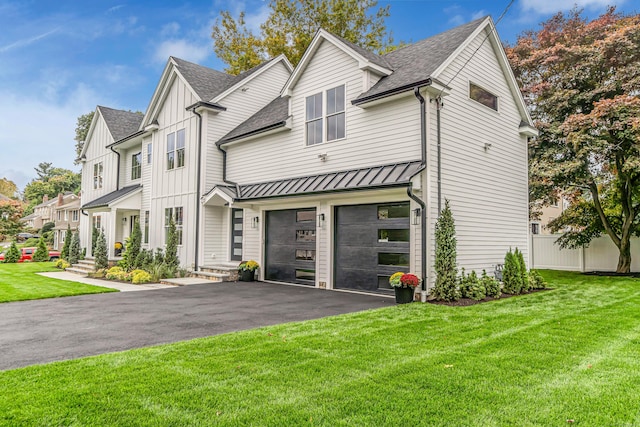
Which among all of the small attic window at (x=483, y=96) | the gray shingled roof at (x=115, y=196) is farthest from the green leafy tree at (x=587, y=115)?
the gray shingled roof at (x=115, y=196)

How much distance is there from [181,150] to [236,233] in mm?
4085

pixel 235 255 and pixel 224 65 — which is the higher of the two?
pixel 224 65

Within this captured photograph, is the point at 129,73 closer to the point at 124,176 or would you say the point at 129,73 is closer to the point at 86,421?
the point at 124,176

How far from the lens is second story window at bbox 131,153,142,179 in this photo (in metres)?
20.1

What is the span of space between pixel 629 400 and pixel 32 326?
8025mm

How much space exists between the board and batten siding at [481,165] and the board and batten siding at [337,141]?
76 centimetres

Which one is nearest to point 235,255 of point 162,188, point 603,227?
point 162,188

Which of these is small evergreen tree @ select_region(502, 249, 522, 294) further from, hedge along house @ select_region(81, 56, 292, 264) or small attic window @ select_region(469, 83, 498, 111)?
hedge along house @ select_region(81, 56, 292, 264)

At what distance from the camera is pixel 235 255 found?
49.0 feet

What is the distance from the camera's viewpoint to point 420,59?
11.1 meters

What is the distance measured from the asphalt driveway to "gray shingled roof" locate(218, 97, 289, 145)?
17.3 ft

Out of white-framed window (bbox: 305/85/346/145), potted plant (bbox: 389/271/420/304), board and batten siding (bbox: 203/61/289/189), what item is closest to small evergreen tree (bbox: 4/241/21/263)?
board and batten siding (bbox: 203/61/289/189)

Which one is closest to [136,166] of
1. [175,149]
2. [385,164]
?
[175,149]

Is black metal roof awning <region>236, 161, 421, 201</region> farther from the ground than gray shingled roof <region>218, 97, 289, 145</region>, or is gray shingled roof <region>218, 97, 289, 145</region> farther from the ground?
gray shingled roof <region>218, 97, 289, 145</region>
